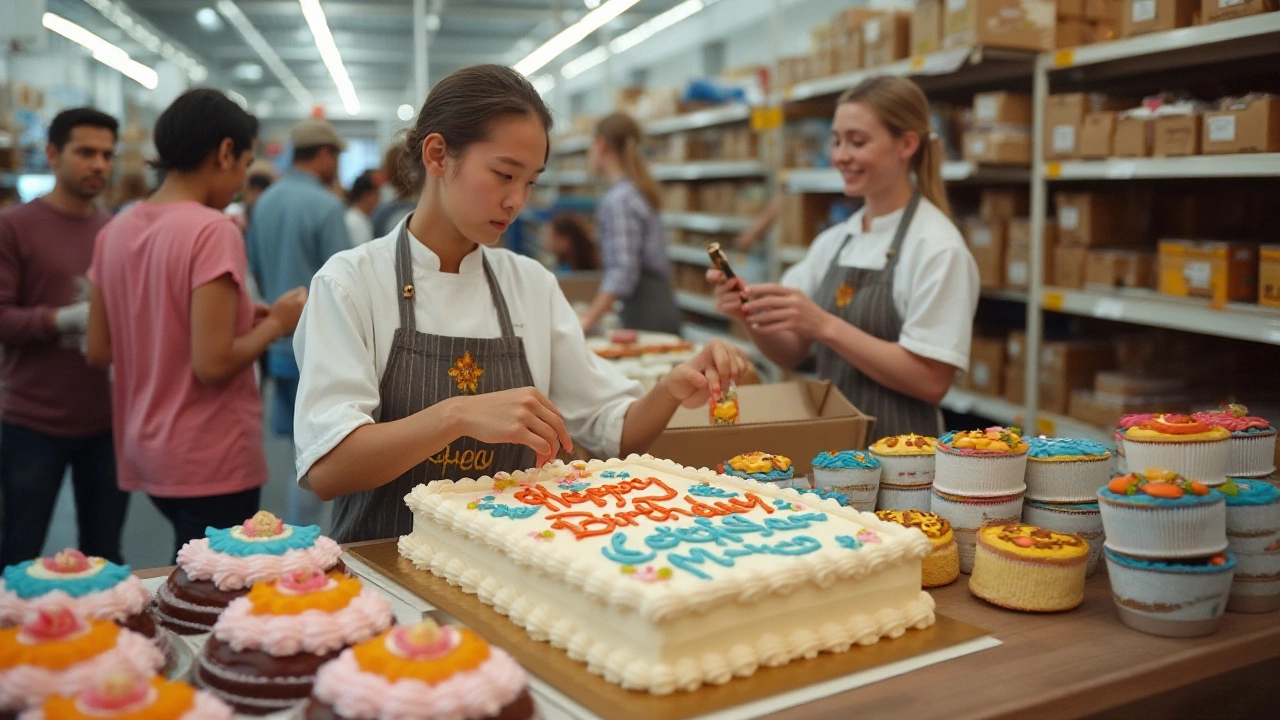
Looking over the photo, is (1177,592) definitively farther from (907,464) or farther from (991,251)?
(991,251)

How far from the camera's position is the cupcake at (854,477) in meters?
1.75

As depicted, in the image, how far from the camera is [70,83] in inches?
344

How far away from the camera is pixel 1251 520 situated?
144 centimetres

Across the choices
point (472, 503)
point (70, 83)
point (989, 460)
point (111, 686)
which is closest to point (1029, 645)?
point (989, 460)

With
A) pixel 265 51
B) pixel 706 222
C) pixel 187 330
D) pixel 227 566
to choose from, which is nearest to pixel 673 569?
pixel 227 566

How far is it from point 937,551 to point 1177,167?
77.8 inches

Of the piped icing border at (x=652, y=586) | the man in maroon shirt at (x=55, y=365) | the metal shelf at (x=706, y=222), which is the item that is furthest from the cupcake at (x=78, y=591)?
the metal shelf at (x=706, y=222)

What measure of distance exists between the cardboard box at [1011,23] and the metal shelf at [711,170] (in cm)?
248

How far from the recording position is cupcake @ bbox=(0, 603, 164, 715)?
1041mm

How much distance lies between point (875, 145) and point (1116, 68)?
141 cm

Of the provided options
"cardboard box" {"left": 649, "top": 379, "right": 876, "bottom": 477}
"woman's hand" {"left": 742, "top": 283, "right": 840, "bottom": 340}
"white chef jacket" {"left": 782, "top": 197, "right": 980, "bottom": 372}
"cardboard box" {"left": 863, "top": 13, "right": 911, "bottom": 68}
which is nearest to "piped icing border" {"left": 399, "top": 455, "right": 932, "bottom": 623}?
"cardboard box" {"left": 649, "top": 379, "right": 876, "bottom": 477}

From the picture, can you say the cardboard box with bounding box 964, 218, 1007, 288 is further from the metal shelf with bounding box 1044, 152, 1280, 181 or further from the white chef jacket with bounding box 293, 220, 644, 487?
the white chef jacket with bounding box 293, 220, 644, 487

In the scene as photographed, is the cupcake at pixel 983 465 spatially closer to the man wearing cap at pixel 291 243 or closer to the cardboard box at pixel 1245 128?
the cardboard box at pixel 1245 128

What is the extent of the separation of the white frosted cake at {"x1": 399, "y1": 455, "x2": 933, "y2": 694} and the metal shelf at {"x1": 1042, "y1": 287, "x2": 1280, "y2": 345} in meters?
1.81
